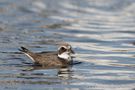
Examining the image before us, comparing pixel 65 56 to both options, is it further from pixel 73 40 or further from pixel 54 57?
pixel 73 40

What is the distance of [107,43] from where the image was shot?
28.6m

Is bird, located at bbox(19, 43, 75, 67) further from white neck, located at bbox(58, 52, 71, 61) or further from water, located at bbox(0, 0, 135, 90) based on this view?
water, located at bbox(0, 0, 135, 90)

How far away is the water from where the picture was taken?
67.4 ft

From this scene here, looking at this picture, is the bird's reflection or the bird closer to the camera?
the bird's reflection

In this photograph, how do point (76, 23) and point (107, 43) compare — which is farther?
point (76, 23)

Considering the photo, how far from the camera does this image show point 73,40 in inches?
1177

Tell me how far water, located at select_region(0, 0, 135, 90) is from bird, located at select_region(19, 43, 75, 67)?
0.42 m

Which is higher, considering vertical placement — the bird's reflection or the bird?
the bird

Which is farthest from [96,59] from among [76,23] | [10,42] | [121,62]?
[76,23]

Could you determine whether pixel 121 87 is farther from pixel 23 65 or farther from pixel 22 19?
pixel 22 19

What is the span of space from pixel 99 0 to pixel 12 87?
27722 mm

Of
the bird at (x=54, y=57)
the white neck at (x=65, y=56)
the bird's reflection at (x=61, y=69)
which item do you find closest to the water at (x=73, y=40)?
the bird's reflection at (x=61, y=69)

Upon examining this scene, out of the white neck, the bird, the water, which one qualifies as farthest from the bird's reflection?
the white neck

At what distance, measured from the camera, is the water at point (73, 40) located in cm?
2055
